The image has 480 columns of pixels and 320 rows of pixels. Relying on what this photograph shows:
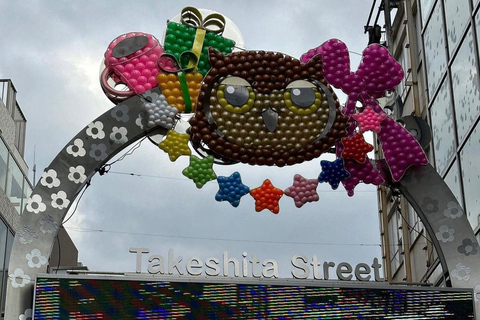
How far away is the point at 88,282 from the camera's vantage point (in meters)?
16.6

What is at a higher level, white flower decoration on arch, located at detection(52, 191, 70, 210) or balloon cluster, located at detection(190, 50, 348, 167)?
balloon cluster, located at detection(190, 50, 348, 167)

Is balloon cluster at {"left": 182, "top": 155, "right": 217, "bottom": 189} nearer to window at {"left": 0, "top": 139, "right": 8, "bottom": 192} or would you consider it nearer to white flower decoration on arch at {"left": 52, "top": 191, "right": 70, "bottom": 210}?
white flower decoration on arch at {"left": 52, "top": 191, "right": 70, "bottom": 210}

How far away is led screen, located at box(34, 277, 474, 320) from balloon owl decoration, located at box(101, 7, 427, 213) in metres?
1.94

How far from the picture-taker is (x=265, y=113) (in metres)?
18.3

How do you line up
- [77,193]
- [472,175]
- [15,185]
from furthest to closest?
1. [15,185]
2. [472,175]
3. [77,193]

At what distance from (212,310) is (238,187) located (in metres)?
2.52

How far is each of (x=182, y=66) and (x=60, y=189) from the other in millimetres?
3154

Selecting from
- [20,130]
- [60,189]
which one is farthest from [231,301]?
[20,130]

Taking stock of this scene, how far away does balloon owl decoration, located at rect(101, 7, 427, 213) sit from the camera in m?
18.2

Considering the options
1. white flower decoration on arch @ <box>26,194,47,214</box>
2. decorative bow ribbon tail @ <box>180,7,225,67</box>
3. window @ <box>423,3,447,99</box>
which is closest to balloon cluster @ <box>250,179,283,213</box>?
decorative bow ribbon tail @ <box>180,7,225,67</box>

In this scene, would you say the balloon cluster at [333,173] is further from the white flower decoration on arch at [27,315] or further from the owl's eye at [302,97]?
the white flower decoration on arch at [27,315]

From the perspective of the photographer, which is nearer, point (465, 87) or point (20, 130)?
point (465, 87)

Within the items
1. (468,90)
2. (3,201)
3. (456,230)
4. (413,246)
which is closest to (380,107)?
(456,230)

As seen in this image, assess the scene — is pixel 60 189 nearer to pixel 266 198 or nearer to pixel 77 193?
pixel 77 193
